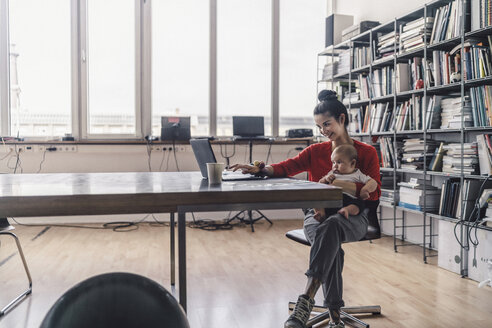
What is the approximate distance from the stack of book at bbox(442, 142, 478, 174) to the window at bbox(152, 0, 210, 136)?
290 cm

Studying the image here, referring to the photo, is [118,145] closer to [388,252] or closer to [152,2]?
[152,2]

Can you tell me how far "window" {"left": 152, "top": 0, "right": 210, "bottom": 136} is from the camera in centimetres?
508

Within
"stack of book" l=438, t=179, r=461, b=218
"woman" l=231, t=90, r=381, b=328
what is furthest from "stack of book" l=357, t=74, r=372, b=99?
"woman" l=231, t=90, r=381, b=328

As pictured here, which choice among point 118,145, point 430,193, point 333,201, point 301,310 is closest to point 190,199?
point 333,201

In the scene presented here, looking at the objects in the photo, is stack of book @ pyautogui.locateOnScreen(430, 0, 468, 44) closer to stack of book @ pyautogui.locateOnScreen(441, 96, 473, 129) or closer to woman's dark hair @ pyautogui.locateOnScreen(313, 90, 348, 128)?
stack of book @ pyautogui.locateOnScreen(441, 96, 473, 129)

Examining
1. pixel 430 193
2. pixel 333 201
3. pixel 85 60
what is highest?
pixel 85 60

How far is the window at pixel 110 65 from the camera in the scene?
4961 millimetres

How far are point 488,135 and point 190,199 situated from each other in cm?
229

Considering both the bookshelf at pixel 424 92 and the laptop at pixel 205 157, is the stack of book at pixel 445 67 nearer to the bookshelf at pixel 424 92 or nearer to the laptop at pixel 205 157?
the bookshelf at pixel 424 92

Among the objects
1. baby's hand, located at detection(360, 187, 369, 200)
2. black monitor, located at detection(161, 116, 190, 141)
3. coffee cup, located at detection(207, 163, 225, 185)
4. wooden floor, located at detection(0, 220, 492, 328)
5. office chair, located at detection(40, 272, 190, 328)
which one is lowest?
wooden floor, located at detection(0, 220, 492, 328)

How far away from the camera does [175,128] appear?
4.72 m

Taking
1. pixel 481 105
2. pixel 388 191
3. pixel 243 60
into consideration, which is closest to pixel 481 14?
pixel 481 105

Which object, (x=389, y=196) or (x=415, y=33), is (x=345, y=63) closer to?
(x=415, y=33)

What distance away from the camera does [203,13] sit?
17.0 ft
